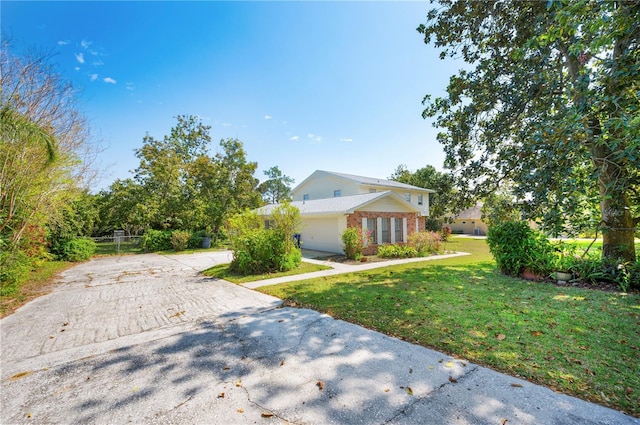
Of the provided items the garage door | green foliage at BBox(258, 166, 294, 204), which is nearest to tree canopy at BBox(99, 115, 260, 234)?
the garage door

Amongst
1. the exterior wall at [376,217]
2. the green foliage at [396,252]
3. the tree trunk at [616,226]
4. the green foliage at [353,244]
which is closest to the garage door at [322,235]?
the exterior wall at [376,217]

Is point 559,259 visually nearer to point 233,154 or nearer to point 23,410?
point 23,410

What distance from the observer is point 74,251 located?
13.8 m

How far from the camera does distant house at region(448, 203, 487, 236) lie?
35562 millimetres

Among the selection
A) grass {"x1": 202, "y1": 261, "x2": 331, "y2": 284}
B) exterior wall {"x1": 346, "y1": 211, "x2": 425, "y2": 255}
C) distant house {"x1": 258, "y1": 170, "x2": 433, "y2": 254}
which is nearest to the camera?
grass {"x1": 202, "y1": 261, "x2": 331, "y2": 284}

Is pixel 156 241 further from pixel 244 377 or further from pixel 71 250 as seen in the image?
pixel 244 377

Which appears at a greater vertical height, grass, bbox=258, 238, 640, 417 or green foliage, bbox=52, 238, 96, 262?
green foliage, bbox=52, 238, 96, 262

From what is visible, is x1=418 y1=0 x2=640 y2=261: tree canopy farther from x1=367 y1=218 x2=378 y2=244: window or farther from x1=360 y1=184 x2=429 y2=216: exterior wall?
x1=360 y1=184 x2=429 y2=216: exterior wall

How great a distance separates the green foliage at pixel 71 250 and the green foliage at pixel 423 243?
18102 millimetres

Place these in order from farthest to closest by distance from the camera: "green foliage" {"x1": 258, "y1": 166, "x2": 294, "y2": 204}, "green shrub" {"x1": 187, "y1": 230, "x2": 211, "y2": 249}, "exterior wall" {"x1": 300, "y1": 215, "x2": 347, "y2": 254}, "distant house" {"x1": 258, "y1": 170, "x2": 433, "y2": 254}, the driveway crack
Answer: "green foliage" {"x1": 258, "y1": 166, "x2": 294, "y2": 204}, "green shrub" {"x1": 187, "y1": 230, "x2": 211, "y2": 249}, "exterior wall" {"x1": 300, "y1": 215, "x2": 347, "y2": 254}, "distant house" {"x1": 258, "y1": 170, "x2": 433, "y2": 254}, the driveway crack

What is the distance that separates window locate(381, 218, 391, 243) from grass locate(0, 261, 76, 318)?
14.3m

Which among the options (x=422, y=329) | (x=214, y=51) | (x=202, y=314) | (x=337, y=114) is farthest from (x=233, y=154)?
(x=422, y=329)

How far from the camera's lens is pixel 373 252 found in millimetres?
14898

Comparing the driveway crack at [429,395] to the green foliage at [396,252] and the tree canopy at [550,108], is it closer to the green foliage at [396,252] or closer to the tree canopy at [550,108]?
the tree canopy at [550,108]
